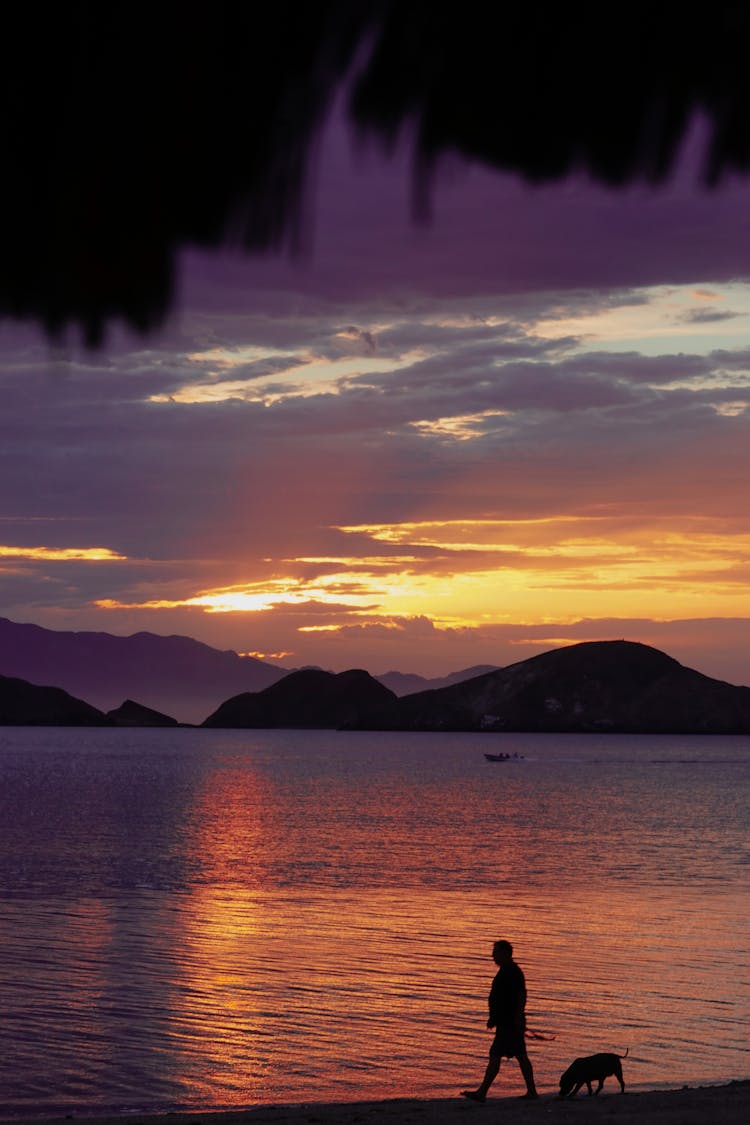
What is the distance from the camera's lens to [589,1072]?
19672 mm

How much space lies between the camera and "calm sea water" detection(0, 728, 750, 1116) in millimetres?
23359

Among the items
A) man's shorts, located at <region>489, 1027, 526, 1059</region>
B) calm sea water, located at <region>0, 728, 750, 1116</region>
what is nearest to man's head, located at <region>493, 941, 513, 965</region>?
man's shorts, located at <region>489, 1027, 526, 1059</region>

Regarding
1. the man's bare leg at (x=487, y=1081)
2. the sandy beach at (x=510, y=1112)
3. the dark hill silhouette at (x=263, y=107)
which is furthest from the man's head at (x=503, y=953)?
the dark hill silhouette at (x=263, y=107)

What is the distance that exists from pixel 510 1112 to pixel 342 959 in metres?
18.2

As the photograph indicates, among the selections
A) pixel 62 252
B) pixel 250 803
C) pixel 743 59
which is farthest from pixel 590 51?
pixel 250 803

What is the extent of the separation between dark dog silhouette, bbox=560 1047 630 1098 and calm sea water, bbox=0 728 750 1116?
2.51m

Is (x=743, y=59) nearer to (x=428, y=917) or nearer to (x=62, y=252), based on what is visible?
(x=62, y=252)

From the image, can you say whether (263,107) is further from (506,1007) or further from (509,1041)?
(509,1041)

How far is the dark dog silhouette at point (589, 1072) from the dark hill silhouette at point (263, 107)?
18.6 metres

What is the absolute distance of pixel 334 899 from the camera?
52.9 meters

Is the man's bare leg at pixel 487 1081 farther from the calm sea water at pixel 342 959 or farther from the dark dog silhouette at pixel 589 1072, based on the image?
the calm sea water at pixel 342 959

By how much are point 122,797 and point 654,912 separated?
94.4 metres

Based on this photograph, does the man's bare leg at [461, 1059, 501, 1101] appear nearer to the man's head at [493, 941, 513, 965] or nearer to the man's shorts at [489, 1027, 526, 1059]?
the man's shorts at [489, 1027, 526, 1059]

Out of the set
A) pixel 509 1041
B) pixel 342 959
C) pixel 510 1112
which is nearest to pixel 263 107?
pixel 509 1041
